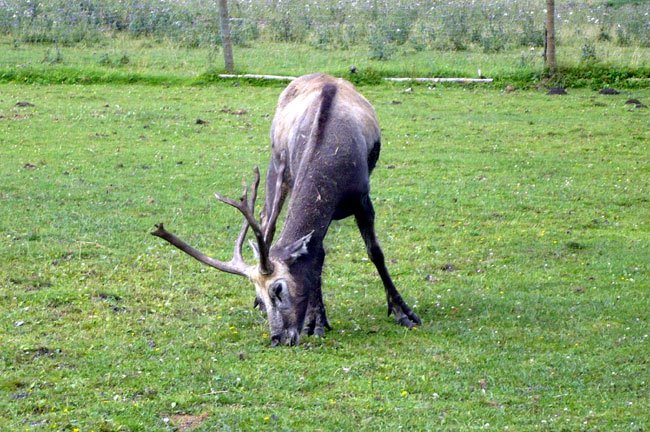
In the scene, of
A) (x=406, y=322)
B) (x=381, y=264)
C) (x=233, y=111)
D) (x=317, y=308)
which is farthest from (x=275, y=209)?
(x=233, y=111)

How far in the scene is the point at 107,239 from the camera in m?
10.5

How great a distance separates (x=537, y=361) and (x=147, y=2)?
21471mm

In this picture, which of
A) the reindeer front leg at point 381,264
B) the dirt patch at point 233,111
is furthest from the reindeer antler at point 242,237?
the dirt patch at point 233,111

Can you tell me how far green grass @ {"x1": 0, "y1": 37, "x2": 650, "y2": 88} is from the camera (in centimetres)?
2072

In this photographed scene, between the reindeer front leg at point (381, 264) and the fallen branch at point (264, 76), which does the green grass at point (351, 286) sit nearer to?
the reindeer front leg at point (381, 264)

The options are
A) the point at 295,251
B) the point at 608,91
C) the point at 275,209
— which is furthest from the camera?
the point at 608,91

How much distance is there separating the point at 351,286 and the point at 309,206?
5.86 feet

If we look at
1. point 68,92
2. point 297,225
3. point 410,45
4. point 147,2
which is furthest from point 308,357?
point 147,2

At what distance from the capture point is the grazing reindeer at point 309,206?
24.6 feet

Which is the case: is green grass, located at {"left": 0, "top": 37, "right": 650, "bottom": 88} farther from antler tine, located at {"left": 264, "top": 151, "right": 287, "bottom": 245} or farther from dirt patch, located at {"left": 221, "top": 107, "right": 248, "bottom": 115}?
antler tine, located at {"left": 264, "top": 151, "right": 287, "bottom": 245}

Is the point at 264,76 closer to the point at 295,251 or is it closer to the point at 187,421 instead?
the point at 295,251

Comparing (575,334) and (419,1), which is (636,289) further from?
(419,1)

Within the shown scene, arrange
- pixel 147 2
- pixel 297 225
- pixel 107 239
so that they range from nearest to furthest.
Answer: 1. pixel 297 225
2. pixel 107 239
3. pixel 147 2

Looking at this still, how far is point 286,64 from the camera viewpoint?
2239cm
